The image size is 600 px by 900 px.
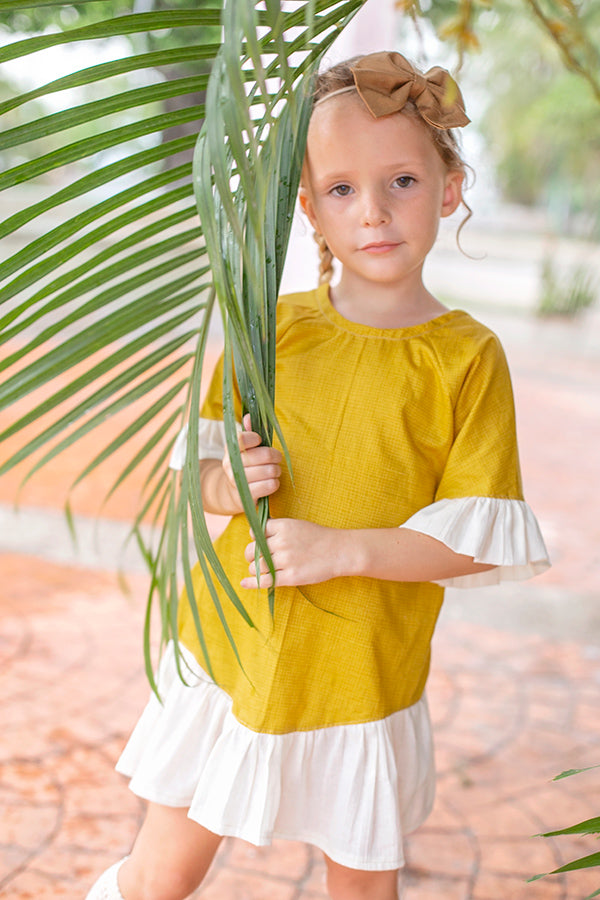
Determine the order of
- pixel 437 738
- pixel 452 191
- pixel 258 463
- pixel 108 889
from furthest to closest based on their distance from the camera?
pixel 437 738
pixel 108 889
pixel 452 191
pixel 258 463

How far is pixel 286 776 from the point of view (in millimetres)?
1077

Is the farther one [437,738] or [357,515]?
[437,738]

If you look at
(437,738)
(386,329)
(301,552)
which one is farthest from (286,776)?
(437,738)

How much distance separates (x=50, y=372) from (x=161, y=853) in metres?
0.64

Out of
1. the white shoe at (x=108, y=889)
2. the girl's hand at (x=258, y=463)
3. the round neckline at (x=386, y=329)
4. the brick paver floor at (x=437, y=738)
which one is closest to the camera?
the girl's hand at (x=258, y=463)

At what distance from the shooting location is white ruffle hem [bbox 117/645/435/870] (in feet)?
3.44

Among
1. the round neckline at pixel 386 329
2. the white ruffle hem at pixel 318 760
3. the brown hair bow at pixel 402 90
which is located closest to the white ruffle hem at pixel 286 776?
the white ruffle hem at pixel 318 760

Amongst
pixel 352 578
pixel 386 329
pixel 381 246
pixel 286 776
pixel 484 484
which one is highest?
pixel 381 246

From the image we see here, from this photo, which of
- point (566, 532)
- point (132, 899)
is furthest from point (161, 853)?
point (566, 532)

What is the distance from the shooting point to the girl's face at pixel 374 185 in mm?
983

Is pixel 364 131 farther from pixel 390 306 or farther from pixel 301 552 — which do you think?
pixel 301 552

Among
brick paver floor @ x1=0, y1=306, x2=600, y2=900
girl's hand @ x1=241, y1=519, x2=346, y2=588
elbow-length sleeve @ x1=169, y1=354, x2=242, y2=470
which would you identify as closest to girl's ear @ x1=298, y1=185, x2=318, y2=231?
elbow-length sleeve @ x1=169, y1=354, x2=242, y2=470

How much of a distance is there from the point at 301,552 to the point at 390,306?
317 millimetres

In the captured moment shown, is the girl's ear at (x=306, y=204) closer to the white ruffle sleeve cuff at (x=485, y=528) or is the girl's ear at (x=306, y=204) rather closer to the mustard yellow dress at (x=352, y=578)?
the mustard yellow dress at (x=352, y=578)
